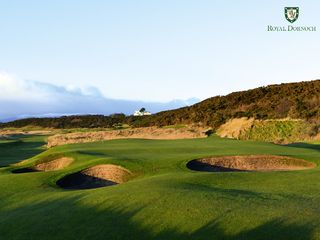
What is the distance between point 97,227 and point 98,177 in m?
10.6

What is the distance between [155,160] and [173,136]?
1022 inches

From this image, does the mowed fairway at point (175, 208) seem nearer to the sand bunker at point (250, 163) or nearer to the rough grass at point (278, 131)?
the sand bunker at point (250, 163)

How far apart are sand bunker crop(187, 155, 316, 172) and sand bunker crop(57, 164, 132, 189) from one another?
3924 millimetres

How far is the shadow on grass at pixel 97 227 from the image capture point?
430 inches

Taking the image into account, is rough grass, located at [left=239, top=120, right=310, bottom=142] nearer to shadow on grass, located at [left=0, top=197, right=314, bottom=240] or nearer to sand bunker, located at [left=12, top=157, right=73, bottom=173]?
sand bunker, located at [left=12, top=157, right=73, bottom=173]

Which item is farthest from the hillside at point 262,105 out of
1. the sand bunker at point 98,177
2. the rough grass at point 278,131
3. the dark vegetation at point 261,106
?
the sand bunker at point 98,177

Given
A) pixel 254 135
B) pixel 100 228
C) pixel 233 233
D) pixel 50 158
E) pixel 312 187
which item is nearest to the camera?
pixel 233 233

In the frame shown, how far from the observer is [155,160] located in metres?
23.0

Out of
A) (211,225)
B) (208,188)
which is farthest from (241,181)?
(211,225)

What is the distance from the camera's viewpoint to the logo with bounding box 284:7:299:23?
4269 centimetres

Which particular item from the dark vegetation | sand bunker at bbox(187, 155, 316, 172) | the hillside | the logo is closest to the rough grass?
the dark vegetation

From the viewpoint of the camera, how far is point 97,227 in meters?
12.5

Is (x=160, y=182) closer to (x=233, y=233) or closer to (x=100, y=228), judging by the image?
(x=100, y=228)

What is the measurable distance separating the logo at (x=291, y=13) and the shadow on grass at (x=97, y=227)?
3301 centimetres
